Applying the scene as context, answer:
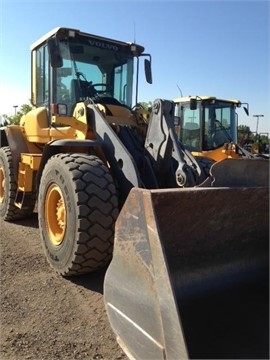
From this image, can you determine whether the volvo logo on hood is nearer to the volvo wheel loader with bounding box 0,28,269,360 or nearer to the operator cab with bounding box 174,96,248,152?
the volvo wheel loader with bounding box 0,28,269,360

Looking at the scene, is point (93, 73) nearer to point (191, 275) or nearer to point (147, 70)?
point (147, 70)

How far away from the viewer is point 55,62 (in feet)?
14.9

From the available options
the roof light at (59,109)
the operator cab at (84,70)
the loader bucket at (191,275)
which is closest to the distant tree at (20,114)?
the operator cab at (84,70)

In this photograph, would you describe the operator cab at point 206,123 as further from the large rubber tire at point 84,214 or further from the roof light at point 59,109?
the large rubber tire at point 84,214

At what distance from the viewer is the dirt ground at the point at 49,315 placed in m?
2.62

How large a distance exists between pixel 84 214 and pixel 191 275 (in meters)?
1.23

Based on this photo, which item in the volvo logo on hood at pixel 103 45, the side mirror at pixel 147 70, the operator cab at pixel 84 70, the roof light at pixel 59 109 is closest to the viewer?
the roof light at pixel 59 109

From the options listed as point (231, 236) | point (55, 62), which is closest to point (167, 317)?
point (231, 236)

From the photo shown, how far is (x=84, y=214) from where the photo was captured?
11.2 feet

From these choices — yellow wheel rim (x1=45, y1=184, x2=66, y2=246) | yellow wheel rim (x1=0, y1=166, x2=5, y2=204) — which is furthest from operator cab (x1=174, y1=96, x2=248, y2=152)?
yellow wheel rim (x1=45, y1=184, x2=66, y2=246)

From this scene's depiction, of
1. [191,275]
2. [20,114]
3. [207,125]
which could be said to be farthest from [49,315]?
[20,114]

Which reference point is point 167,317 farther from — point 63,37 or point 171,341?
point 63,37

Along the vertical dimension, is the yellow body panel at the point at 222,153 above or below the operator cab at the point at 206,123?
below

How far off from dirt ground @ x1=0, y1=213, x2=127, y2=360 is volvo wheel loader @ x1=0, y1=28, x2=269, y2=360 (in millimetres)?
225
